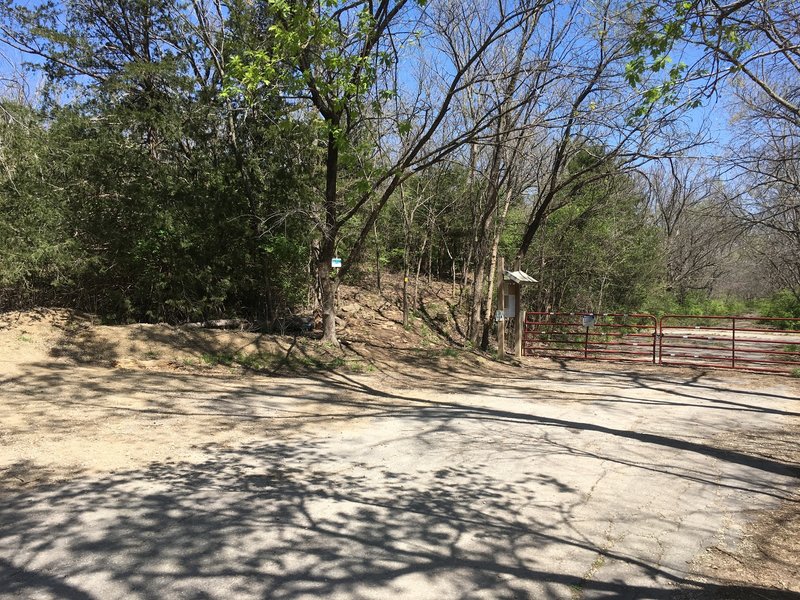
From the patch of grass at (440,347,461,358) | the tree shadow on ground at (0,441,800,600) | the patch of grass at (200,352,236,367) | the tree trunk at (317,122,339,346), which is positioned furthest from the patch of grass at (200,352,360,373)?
the tree shadow on ground at (0,441,800,600)

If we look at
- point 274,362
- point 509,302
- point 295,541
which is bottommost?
point 295,541

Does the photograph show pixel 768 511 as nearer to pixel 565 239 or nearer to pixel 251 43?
pixel 251 43

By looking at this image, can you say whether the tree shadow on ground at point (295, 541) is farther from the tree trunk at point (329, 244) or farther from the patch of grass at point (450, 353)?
the patch of grass at point (450, 353)

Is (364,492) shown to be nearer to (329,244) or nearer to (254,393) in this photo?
(254,393)

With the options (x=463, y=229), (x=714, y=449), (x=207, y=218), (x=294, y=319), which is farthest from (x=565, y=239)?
(x=714, y=449)

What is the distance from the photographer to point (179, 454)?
626 centimetres

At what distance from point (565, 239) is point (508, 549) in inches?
800

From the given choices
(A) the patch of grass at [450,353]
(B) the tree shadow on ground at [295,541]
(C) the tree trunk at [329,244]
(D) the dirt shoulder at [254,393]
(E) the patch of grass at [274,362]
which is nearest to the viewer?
(B) the tree shadow on ground at [295,541]

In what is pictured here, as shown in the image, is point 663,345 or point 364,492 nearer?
point 364,492

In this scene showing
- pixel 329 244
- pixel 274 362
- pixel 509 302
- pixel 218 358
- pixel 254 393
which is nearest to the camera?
pixel 254 393

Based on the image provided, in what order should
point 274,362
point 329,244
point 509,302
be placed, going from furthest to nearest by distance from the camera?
1. point 509,302
2. point 329,244
3. point 274,362

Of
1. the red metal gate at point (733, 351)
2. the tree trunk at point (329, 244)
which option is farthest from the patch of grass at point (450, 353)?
the red metal gate at point (733, 351)

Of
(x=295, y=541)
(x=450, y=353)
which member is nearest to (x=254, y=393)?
(x=295, y=541)

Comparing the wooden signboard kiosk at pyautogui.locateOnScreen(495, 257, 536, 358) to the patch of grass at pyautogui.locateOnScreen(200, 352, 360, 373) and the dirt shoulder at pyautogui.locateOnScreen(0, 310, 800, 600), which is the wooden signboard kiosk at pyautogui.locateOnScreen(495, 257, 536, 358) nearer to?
the dirt shoulder at pyautogui.locateOnScreen(0, 310, 800, 600)
